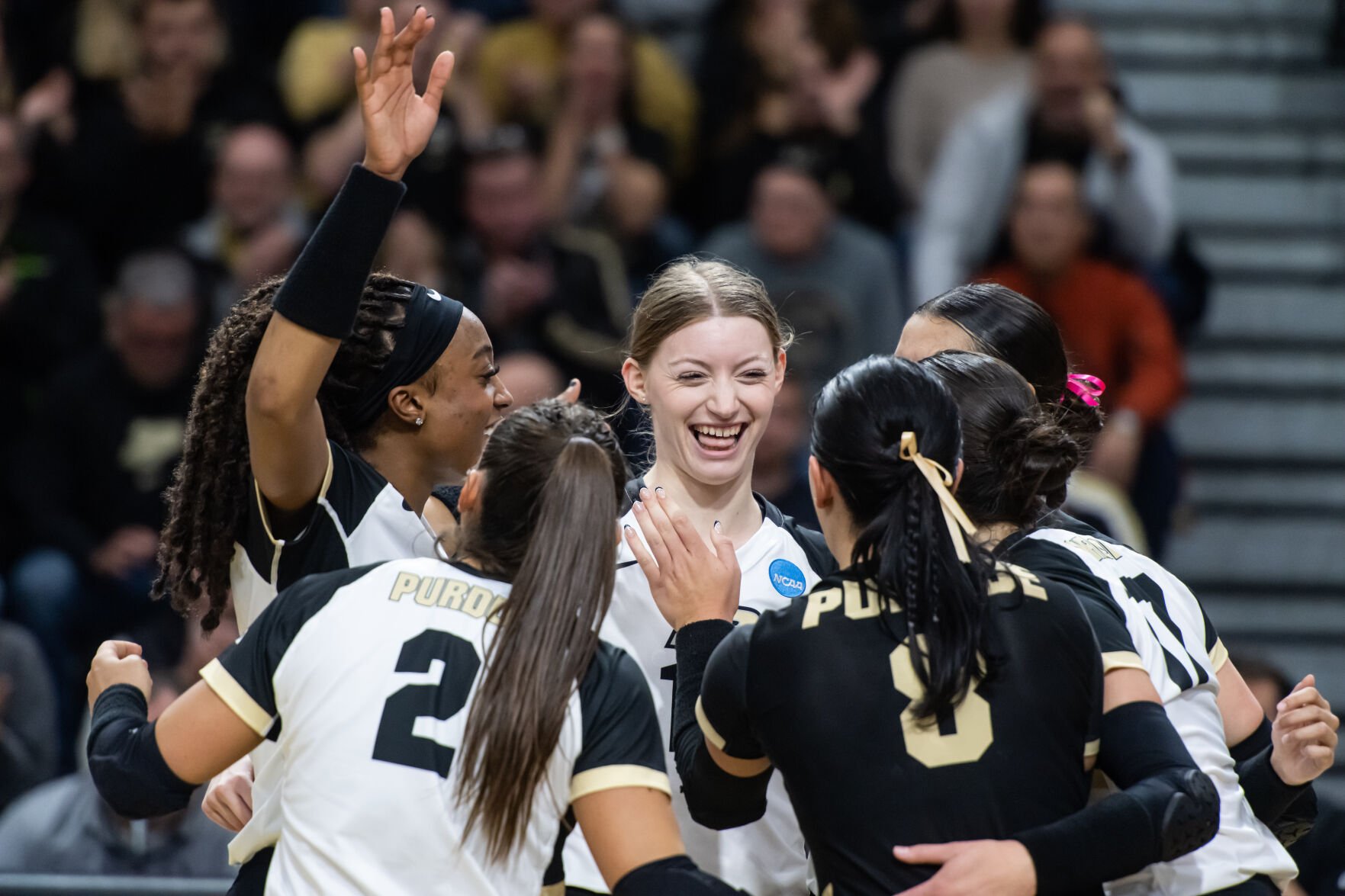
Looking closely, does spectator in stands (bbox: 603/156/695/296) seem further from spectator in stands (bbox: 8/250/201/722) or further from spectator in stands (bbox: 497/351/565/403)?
spectator in stands (bbox: 8/250/201/722)

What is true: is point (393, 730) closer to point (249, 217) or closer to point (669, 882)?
point (669, 882)

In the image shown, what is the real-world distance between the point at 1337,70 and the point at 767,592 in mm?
5848

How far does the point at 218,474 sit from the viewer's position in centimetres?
278

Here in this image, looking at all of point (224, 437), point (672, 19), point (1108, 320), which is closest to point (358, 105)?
point (672, 19)

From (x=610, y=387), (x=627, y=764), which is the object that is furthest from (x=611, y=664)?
(x=610, y=387)

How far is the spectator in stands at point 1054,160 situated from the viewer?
21.7 feet

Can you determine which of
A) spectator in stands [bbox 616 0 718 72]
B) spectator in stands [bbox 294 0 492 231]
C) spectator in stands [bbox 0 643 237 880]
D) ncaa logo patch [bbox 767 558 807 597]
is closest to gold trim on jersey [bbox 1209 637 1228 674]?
ncaa logo patch [bbox 767 558 807 597]

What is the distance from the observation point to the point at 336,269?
2.55 m

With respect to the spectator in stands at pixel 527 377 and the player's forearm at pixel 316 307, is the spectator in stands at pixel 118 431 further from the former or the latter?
the player's forearm at pixel 316 307

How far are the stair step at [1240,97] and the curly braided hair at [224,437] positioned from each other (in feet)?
18.3

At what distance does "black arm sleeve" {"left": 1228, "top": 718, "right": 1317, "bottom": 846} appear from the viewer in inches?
115

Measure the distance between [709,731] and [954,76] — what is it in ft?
17.1

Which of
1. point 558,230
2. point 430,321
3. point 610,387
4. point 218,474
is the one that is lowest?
point 610,387

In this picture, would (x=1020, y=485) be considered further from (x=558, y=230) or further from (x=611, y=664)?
(x=558, y=230)
